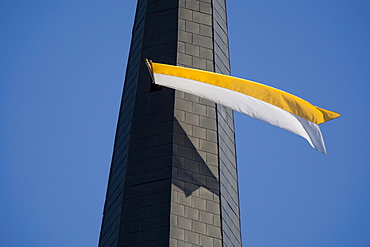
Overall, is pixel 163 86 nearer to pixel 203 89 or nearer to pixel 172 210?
pixel 203 89

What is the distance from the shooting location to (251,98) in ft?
108

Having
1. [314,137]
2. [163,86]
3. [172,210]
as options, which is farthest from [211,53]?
[172,210]

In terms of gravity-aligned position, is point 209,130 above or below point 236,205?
above

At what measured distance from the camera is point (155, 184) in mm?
31656

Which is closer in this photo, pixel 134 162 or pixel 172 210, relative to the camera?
pixel 172 210

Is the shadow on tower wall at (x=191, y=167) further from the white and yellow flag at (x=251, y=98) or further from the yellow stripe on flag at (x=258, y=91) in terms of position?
the yellow stripe on flag at (x=258, y=91)

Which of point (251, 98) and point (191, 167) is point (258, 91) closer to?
point (251, 98)

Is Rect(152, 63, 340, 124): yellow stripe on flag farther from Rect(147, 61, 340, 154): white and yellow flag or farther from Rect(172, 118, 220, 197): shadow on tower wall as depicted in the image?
A: Rect(172, 118, 220, 197): shadow on tower wall

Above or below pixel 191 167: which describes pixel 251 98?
above

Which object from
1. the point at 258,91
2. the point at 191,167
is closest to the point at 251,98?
the point at 258,91

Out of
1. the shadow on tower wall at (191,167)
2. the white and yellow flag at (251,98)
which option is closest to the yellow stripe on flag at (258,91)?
the white and yellow flag at (251,98)

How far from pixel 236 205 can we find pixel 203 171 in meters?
2.18

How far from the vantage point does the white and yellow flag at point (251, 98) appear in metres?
32.6

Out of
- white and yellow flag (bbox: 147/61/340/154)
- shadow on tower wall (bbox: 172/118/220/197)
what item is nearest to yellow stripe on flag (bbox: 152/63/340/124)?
white and yellow flag (bbox: 147/61/340/154)
